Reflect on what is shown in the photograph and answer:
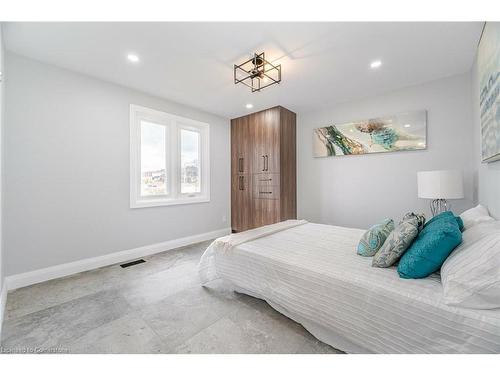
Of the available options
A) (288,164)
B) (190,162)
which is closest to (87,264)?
(190,162)

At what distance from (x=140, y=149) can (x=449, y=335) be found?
3719 millimetres

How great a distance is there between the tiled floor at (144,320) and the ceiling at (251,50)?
97.8 inches

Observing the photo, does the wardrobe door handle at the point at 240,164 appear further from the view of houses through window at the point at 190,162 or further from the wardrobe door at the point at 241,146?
the view of houses through window at the point at 190,162

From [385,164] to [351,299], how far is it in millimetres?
2721

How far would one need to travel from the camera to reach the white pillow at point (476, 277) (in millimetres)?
978

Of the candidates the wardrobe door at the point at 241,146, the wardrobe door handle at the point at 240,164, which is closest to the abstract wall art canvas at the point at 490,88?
the wardrobe door at the point at 241,146

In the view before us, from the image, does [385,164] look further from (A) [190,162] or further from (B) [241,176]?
(A) [190,162]

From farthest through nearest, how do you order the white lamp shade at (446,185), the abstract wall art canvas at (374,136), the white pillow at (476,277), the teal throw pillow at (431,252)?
the abstract wall art canvas at (374,136) → the white lamp shade at (446,185) → the teal throw pillow at (431,252) → the white pillow at (476,277)

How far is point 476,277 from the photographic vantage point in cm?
A: 100

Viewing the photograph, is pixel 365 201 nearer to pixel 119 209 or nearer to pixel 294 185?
pixel 294 185
